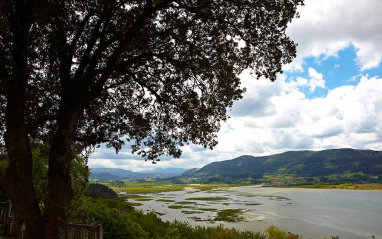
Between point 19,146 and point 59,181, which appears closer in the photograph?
point 19,146

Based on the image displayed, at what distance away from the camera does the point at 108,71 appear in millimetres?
8984

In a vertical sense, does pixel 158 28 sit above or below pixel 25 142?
above

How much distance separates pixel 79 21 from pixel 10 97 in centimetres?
456

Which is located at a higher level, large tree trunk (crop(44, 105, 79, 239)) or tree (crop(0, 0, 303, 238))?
tree (crop(0, 0, 303, 238))

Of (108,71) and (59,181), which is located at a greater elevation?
(108,71)

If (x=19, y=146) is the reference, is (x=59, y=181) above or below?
below

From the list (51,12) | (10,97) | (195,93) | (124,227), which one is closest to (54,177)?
(10,97)

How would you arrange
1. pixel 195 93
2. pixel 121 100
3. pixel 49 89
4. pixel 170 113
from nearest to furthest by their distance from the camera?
pixel 49 89
pixel 195 93
pixel 170 113
pixel 121 100

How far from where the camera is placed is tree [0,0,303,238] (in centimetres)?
781

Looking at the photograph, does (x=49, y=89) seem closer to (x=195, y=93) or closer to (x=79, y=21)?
(x=79, y=21)

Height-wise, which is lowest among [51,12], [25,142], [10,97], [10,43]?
[25,142]

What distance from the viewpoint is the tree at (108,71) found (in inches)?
307

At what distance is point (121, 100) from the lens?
13.1 meters

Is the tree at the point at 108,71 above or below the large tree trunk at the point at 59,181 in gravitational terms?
above
